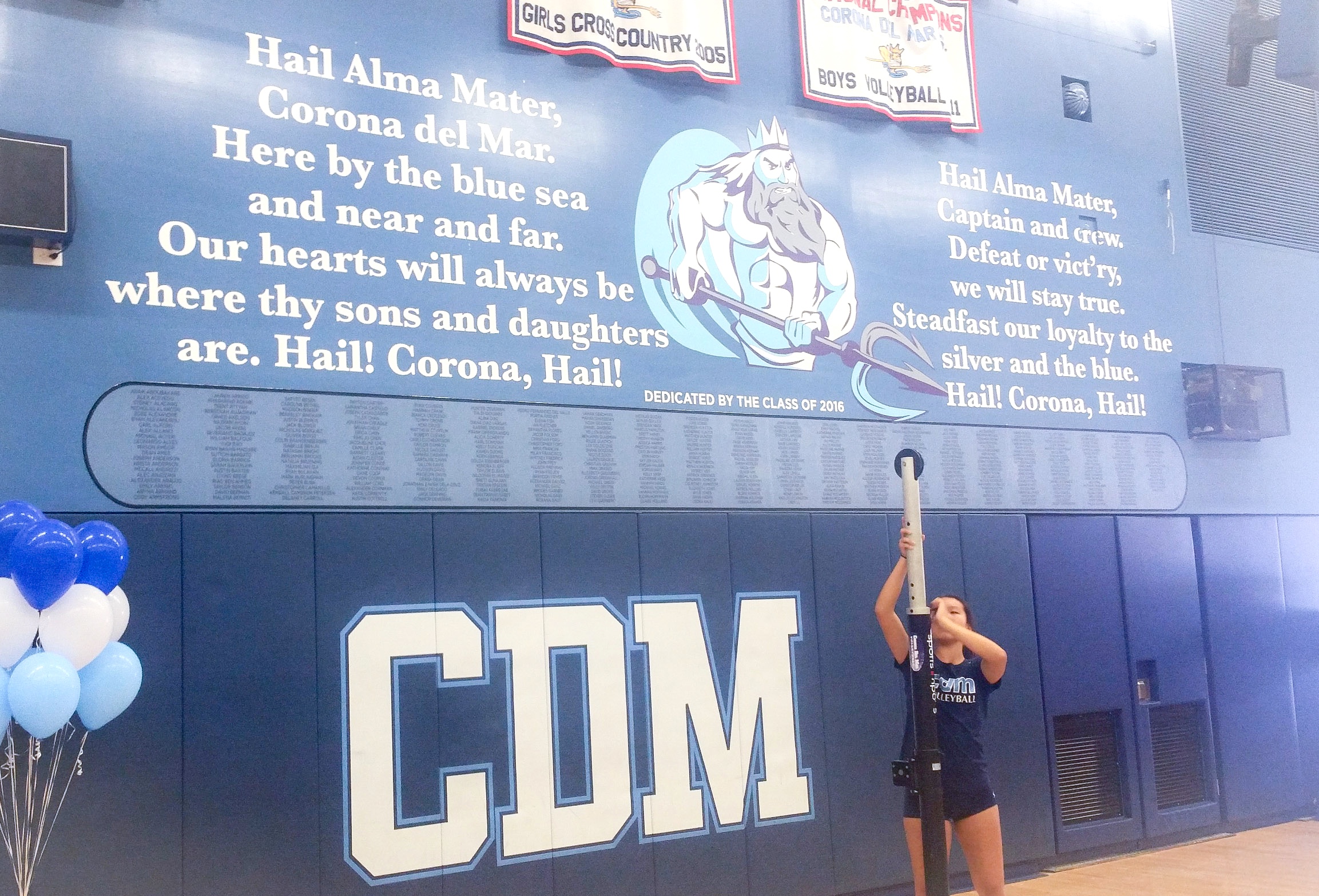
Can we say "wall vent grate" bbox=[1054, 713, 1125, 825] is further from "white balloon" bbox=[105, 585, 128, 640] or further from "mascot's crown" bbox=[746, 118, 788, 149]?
"white balloon" bbox=[105, 585, 128, 640]

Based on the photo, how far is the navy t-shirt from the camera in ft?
13.1

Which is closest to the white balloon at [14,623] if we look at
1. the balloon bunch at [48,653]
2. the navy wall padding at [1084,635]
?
the balloon bunch at [48,653]

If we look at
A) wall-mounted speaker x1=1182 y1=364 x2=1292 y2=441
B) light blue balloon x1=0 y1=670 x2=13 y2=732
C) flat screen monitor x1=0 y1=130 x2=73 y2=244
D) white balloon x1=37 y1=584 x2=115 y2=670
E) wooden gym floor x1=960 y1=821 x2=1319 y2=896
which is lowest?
wooden gym floor x1=960 y1=821 x2=1319 y2=896

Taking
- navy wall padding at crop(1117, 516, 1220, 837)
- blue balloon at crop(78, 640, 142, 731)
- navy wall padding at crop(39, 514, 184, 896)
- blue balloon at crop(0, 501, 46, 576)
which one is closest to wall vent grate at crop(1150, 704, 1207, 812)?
navy wall padding at crop(1117, 516, 1220, 837)

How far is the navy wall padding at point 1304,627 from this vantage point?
7.17 metres

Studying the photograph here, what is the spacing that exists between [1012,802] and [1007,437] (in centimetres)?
196

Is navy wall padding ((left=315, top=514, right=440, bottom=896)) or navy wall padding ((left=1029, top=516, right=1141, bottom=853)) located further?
navy wall padding ((left=1029, top=516, right=1141, bottom=853))

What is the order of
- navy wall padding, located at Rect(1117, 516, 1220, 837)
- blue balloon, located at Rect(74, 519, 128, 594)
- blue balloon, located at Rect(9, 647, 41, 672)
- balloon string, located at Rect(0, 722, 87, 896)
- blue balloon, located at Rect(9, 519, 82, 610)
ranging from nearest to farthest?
blue balloon, located at Rect(9, 519, 82, 610) < blue balloon, located at Rect(9, 647, 41, 672) < blue balloon, located at Rect(74, 519, 128, 594) < balloon string, located at Rect(0, 722, 87, 896) < navy wall padding, located at Rect(1117, 516, 1220, 837)

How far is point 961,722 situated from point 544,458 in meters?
2.04

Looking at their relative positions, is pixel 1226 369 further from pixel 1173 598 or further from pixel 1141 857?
pixel 1141 857

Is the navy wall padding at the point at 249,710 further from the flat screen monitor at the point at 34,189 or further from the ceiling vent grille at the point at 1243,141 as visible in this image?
the ceiling vent grille at the point at 1243,141

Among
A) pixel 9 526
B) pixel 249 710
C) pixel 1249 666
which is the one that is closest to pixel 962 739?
pixel 249 710

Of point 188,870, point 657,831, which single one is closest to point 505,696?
point 657,831

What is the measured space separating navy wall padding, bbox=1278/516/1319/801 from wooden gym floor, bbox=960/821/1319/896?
2.01 ft
